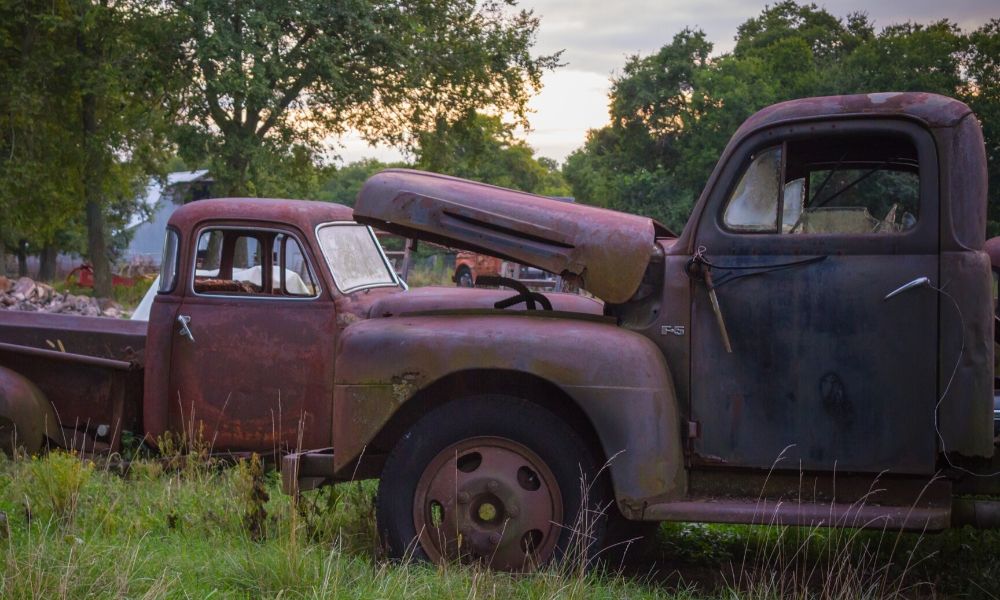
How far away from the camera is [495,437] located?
4578 millimetres

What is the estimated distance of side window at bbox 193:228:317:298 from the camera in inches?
298

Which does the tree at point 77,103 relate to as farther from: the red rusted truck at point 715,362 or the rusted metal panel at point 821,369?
the rusted metal panel at point 821,369

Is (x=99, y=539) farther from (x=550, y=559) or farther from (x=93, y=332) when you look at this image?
(x=93, y=332)

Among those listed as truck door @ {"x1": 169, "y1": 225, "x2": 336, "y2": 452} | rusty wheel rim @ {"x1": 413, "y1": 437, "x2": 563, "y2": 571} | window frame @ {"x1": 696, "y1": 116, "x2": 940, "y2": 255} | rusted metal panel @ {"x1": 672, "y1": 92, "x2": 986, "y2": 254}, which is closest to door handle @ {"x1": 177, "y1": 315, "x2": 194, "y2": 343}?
truck door @ {"x1": 169, "y1": 225, "x2": 336, "y2": 452}

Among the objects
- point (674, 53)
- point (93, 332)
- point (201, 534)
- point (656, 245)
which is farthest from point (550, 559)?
point (674, 53)

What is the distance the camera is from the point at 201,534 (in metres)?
5.29

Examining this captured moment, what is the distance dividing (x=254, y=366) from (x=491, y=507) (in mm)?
3168

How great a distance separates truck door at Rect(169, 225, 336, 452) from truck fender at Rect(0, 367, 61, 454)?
921mm

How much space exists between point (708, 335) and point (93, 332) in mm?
5831

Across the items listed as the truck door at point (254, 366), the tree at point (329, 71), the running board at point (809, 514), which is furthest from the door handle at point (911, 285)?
the tree at point (329, 71)

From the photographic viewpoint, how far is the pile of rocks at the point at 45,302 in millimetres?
24328

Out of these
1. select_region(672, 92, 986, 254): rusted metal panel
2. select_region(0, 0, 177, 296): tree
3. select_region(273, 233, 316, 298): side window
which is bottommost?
select_region(273, 233, 316, 298): side window

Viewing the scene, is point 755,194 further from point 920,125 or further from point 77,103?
point 77,103

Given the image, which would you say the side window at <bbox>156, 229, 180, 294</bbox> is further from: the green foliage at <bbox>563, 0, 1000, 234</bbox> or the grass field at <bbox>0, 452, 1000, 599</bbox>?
the green foliage at <bbox>563, 0, 1000, 234</bbox>
